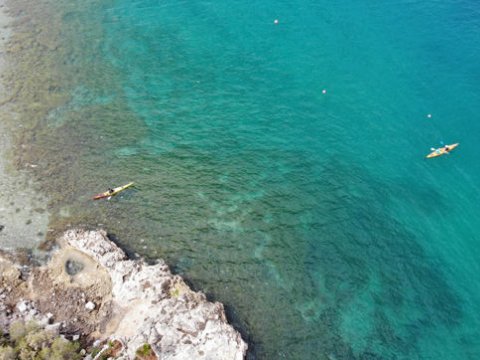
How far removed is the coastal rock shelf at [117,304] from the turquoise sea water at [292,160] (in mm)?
3092

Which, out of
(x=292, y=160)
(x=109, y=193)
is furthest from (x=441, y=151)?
(x=109, y=193)

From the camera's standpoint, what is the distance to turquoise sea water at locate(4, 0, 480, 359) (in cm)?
3703

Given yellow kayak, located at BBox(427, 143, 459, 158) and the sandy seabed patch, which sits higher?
yellow kayak, located at BBox(427, 143, 459, 158)

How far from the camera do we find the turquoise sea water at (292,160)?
121 ft

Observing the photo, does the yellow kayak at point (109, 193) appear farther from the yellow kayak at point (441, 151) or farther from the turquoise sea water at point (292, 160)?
the yellow kayak at point (441, 151)

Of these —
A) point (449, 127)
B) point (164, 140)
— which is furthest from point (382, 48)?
point (164, 140)

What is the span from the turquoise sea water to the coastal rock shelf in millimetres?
3092

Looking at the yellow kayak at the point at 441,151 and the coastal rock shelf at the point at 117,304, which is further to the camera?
the yellow kayak at the point at 441,151

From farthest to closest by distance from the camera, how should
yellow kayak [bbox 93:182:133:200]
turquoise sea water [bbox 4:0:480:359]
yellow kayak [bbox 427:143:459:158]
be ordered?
yellow kayak [bbox 427:143:459:158] → yellow kayak [bbox 93:182:133:200] → turquoise sea water [bbox 4:0:480:359]

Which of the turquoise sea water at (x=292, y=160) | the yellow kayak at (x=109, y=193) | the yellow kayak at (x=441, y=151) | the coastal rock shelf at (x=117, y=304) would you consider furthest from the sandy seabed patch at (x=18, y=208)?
the yellow kayak at (x=441, y=151)

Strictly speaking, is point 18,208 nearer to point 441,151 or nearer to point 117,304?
point 117,304

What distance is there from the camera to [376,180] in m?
48.4

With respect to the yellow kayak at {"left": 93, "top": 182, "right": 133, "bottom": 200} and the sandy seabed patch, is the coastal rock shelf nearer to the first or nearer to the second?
the sandy seabed patch

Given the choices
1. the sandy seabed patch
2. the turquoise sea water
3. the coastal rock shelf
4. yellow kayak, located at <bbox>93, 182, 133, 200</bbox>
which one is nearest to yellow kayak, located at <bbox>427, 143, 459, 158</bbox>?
the turquoise sea water
